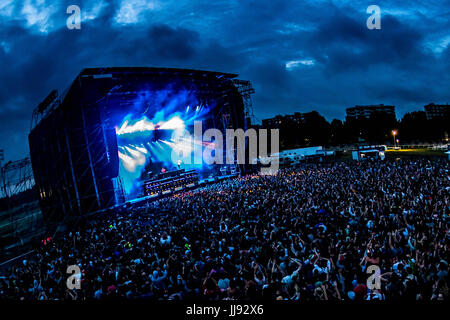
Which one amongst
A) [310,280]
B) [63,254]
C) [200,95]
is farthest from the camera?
[200,95]

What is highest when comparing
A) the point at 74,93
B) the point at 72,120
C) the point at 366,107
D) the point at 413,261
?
the point at 366,107

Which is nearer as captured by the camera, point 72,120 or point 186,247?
point 186,247

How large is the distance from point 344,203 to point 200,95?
54.9 ft

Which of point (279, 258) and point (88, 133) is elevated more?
point (88, 133)

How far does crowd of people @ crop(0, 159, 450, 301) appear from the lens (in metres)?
4.01

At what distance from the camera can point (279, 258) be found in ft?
17.2

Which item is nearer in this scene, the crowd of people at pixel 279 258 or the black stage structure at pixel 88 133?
the crowd of people at pixel 279 258

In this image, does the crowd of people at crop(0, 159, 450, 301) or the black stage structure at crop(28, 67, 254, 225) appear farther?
the black stage structure at crop(28, 67, 254, 225)

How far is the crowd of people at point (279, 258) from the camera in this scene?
4012 millimetres

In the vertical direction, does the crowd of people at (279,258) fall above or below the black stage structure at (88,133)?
below

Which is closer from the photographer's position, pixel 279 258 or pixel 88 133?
pixel 279 258
